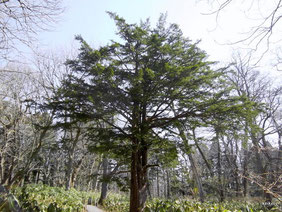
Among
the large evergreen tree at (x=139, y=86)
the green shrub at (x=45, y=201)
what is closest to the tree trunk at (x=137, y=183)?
the large evergreen tree at (x=139, y=86)

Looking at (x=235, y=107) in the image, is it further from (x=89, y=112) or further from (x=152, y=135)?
(x=89, y=112)

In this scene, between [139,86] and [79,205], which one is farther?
[79,205]

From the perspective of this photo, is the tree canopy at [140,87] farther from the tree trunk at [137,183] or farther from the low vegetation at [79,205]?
the low vegetation at [79,205]

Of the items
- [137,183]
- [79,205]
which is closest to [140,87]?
[137,183]

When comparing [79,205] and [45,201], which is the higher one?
[45,201]

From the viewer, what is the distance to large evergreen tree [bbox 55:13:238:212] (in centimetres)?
635

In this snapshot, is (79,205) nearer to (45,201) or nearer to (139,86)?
(45,201)

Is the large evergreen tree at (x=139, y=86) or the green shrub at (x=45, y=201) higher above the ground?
the large evergreen tree at (x=139, y=86)

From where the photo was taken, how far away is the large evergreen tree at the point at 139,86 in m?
6.35

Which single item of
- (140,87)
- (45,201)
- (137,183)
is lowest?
(45,201)

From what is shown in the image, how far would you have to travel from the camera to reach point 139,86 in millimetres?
6254

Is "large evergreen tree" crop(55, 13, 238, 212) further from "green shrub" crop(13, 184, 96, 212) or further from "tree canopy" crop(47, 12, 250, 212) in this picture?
"green shrub" crop(13, 184, 96, 212)

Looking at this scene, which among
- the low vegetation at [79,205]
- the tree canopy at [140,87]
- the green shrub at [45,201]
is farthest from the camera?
the tree canopy at [140,87]

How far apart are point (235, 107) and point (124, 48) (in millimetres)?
4453
